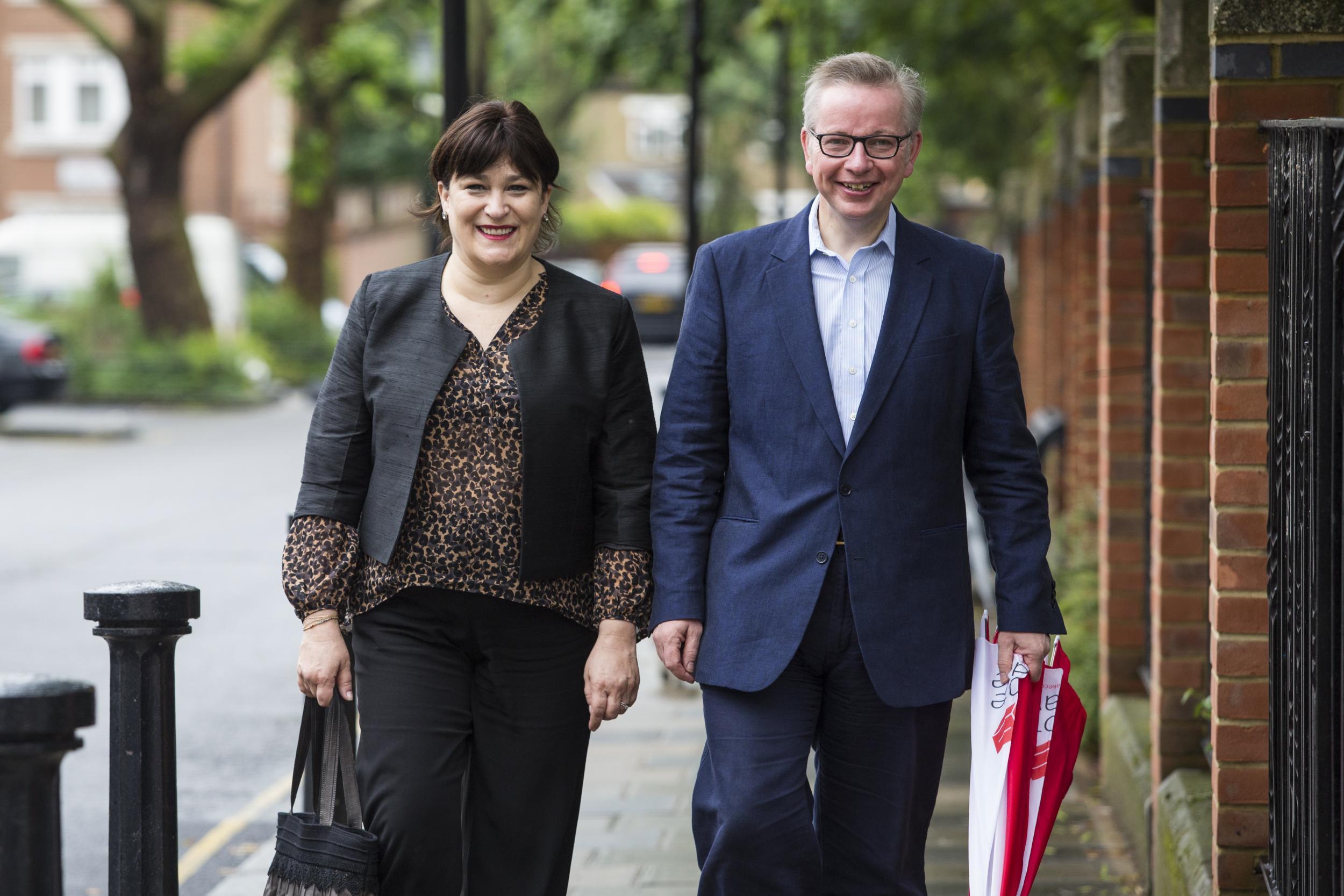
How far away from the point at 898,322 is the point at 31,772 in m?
1.68

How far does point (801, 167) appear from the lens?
154ft

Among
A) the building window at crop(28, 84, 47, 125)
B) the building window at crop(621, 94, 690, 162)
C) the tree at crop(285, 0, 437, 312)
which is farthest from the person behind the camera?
the building window at crop(621, 94, 690, 162)

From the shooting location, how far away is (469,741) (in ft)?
11.3

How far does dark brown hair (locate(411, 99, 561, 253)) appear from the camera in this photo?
11.0ft

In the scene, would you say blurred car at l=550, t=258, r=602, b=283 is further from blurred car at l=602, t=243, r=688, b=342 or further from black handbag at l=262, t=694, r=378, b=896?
black handbag at l=262, t=694, r=378, b=896

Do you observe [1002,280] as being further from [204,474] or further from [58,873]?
[204,474]

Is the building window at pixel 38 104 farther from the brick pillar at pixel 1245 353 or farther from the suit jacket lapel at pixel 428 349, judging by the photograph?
the brick pillar at pixel 1245 353

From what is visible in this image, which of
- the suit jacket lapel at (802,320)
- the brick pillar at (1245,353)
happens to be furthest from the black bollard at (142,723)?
the brick pillar at (1245,353)

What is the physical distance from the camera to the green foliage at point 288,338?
27297 millimetres

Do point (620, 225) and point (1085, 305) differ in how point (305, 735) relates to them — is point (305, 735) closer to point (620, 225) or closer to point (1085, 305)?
point (1085, 305)

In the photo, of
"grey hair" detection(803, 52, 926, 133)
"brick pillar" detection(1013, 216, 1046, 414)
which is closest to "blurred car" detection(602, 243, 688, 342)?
"brick pillar" detection(1013, 216, 1046, 414)

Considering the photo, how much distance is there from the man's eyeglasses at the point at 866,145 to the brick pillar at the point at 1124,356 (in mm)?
2876

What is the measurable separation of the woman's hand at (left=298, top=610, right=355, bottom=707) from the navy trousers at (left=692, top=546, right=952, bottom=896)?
0.70 m

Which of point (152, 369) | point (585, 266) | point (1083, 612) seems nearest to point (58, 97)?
point (585, 266)
